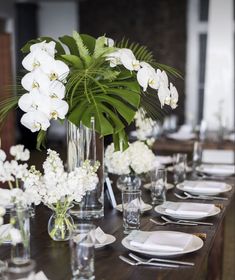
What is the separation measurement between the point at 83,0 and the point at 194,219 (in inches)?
249

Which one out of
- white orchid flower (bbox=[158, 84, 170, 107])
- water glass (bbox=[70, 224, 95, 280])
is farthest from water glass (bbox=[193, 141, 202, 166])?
water glass (bbox=[70, 224, 95, 280])

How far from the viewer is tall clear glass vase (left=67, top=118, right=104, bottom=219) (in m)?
2.05

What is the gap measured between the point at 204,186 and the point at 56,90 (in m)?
1.15

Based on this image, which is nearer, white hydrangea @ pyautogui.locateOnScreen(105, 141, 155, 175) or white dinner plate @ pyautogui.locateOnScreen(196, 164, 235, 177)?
white hydrangea @ pyautogui.locateOnScreen(105, 141, 155, 175)

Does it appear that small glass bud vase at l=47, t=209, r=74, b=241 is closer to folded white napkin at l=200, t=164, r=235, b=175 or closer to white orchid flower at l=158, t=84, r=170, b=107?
white orchid flower at l=158, t=84, r=170, b=107

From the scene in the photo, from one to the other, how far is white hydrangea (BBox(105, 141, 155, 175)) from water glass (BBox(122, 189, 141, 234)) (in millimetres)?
586

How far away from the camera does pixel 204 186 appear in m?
2.63

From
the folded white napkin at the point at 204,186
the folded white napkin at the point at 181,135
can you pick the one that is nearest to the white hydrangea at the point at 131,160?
the folded white napkin at the point at 204,186

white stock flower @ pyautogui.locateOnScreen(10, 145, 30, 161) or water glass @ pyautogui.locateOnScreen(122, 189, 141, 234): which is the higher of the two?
white stock flower @ pyautogui.locateOnScreen(10, 145, 30, 161)

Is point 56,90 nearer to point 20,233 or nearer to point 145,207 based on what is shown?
point 20,233

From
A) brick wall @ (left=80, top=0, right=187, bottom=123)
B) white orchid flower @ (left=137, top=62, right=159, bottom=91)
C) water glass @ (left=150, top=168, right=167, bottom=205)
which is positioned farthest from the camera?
brick wall @ (left=80, top=0, right=187, bottom=123)

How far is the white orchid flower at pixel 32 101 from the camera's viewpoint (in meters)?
1.79

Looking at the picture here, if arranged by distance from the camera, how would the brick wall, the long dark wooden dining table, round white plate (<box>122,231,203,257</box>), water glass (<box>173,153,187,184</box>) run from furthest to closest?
1. the brick wall
2. water glass (<box>173,153,187,184</box>)
3. round white plate (<box>122,231,203,257</box>)
4. the long dark wooden dining table

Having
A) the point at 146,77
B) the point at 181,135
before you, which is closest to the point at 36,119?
the point at 146,77
